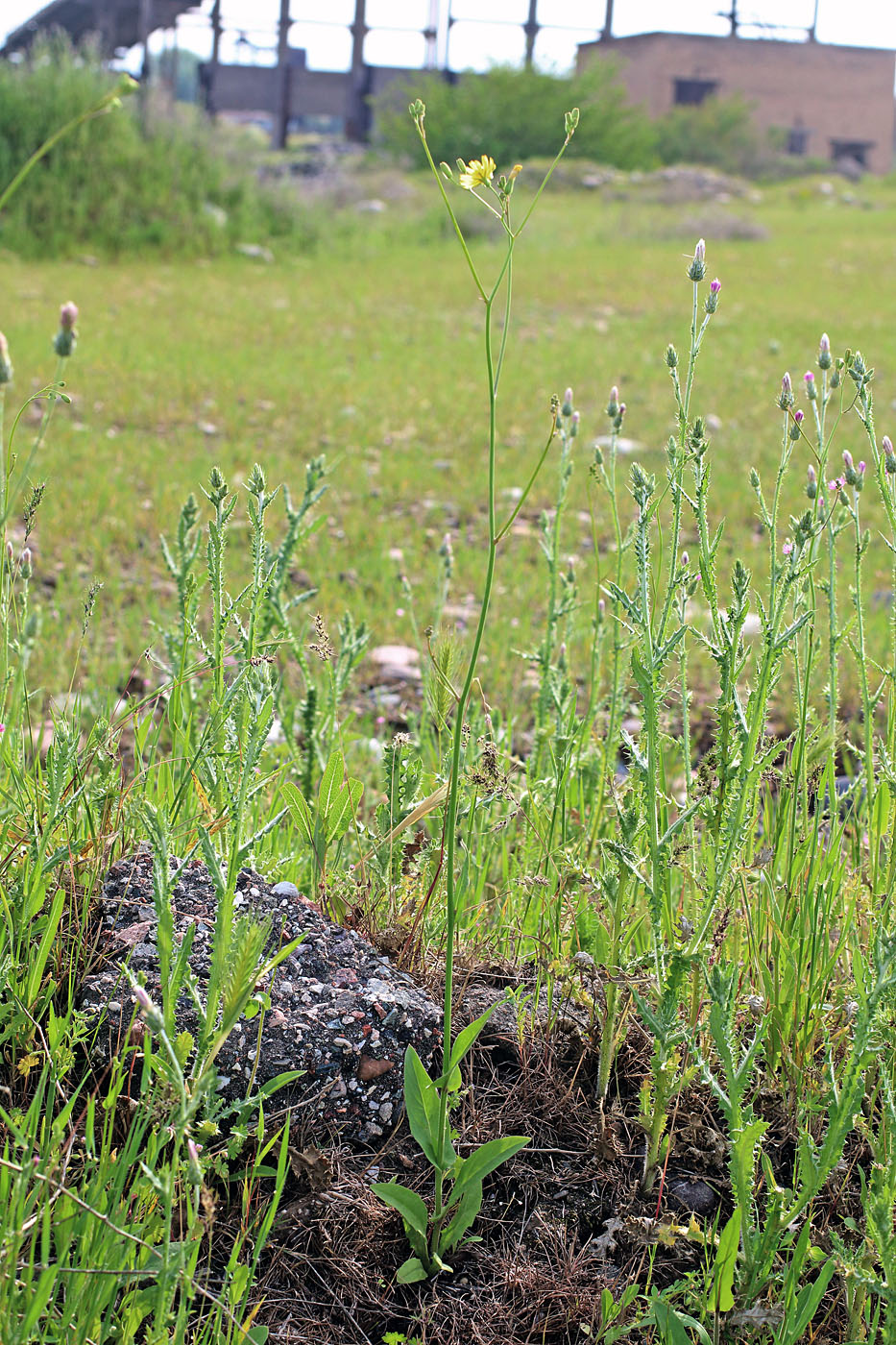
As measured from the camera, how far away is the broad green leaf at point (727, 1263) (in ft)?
3.59

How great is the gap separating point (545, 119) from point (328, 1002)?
78.3ft

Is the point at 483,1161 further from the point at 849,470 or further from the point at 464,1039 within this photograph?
the point at 849,470

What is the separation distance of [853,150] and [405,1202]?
1468 inches

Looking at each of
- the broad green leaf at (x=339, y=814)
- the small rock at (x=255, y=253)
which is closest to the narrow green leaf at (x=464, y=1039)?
the broad green leaf at (x=339, y=814)

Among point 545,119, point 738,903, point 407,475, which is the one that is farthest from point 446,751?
point 545,119

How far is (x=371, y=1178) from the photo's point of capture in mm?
1255

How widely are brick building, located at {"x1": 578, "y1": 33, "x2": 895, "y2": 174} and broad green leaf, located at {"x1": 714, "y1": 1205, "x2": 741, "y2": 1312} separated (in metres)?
33.5

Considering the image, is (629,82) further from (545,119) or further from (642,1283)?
(642,1283)

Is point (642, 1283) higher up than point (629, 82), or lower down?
lower down

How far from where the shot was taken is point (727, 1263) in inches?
43.1

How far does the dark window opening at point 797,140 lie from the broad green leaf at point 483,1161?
116 feet

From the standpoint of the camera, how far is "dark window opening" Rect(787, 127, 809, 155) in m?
31.6

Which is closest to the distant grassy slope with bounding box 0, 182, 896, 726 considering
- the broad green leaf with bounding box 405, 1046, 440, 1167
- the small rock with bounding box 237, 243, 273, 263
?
the small rock with bounding box 237, 243, 273, 263

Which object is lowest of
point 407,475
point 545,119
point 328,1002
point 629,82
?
point 328,1002
